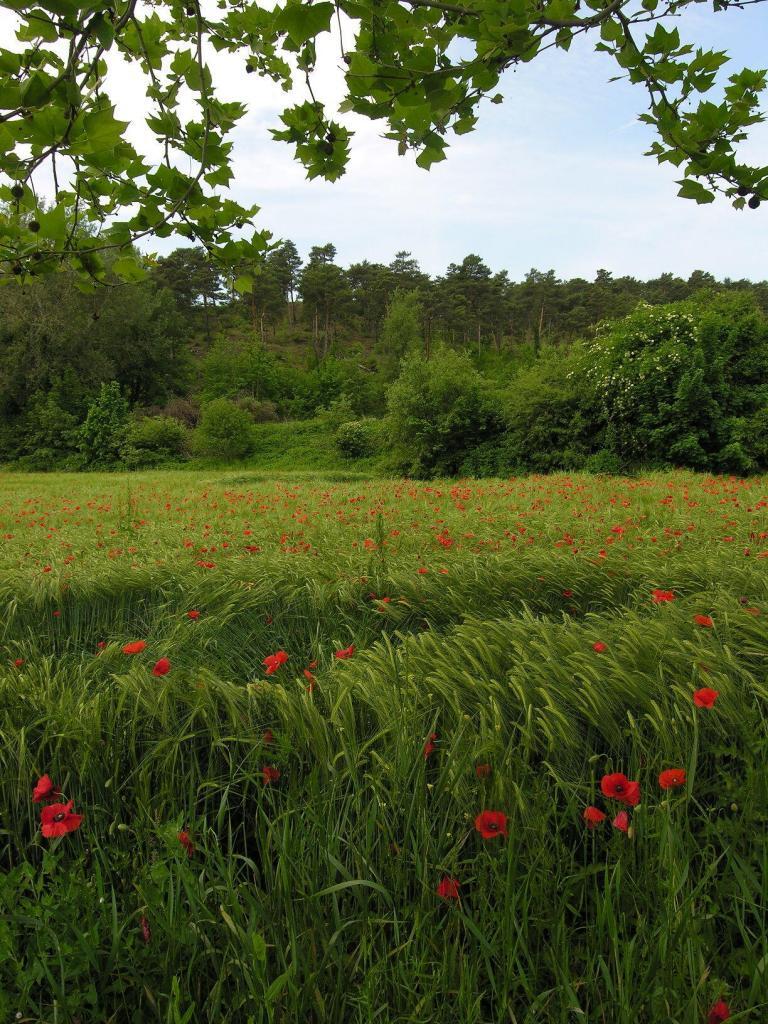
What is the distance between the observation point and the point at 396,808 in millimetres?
1525

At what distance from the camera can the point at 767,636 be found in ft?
7.32

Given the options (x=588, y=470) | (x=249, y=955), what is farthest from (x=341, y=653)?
(x=588, y=470)

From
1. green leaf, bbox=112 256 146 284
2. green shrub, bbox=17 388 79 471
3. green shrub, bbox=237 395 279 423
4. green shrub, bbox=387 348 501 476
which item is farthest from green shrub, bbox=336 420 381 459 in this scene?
green leaf, bbox=112 256 146 284

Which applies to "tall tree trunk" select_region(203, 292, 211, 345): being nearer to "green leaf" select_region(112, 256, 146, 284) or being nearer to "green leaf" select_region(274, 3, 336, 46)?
"green leaf" select_region(112, 256, 146, 284)

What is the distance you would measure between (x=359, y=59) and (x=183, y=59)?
869mm

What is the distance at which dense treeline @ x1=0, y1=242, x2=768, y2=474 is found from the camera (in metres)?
15.5

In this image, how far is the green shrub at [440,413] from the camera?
1936cm

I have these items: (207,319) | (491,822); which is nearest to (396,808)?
(491,822)

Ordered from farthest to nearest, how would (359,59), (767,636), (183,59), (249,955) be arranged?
1. (767,636)
2. (183,59)
3. (359,59)
4. (249,955)

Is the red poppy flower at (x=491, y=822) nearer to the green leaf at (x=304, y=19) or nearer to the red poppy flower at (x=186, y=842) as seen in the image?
the red poppy flower at (x=186, y=842)

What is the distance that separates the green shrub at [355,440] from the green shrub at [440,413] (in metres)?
4.60

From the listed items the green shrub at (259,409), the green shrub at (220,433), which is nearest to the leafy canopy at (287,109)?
the green shrub at (220,433)

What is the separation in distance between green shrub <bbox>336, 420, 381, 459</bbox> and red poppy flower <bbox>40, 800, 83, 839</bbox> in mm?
23496

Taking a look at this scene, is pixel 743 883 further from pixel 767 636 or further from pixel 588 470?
pixel 588 470
